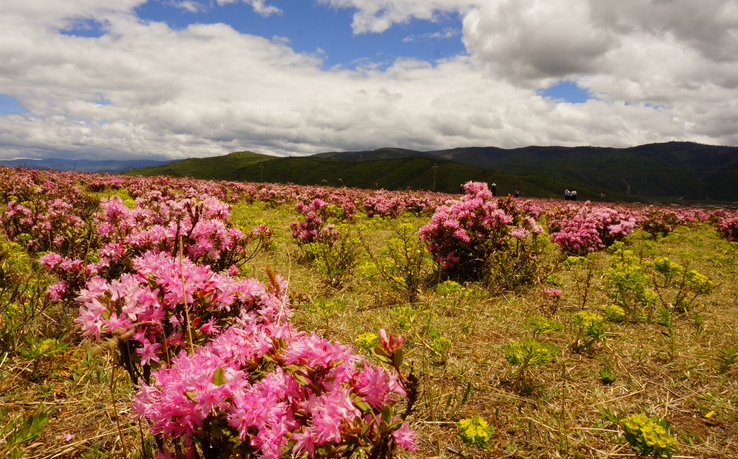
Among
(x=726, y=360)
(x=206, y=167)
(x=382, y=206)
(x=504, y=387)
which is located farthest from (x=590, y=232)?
(x=206, y=167)

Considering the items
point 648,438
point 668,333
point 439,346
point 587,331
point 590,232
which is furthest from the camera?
point 590,232

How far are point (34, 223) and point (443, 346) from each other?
26.5ft

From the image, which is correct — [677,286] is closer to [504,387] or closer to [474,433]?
[504,387]

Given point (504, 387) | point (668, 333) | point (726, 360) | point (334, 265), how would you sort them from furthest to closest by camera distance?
point (334, 265), point (668, 333), point (726, 360), point (504, 387)

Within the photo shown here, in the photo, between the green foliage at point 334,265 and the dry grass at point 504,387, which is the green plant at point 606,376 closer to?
the dry grass at point 504,387

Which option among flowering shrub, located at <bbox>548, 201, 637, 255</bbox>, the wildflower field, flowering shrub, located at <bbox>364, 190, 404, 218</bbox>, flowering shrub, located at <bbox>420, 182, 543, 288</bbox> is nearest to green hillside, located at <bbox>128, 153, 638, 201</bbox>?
flowering shrub, located at <bbox>364, 190, 404, 218</bbox>

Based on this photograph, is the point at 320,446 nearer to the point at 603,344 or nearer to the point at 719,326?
the point at 603,344

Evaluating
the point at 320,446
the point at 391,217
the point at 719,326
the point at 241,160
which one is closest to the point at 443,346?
the point at 320,446

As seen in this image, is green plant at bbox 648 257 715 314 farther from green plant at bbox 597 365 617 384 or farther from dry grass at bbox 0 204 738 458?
green plant at bbox 597 365 617 384

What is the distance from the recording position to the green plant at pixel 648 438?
198 cm

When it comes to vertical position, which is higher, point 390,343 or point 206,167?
point 206,167

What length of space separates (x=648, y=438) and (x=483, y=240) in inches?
168

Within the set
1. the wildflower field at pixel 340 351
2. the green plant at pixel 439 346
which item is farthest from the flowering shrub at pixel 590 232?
the green plant at pixel 439 346

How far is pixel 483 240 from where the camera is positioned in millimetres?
6133
